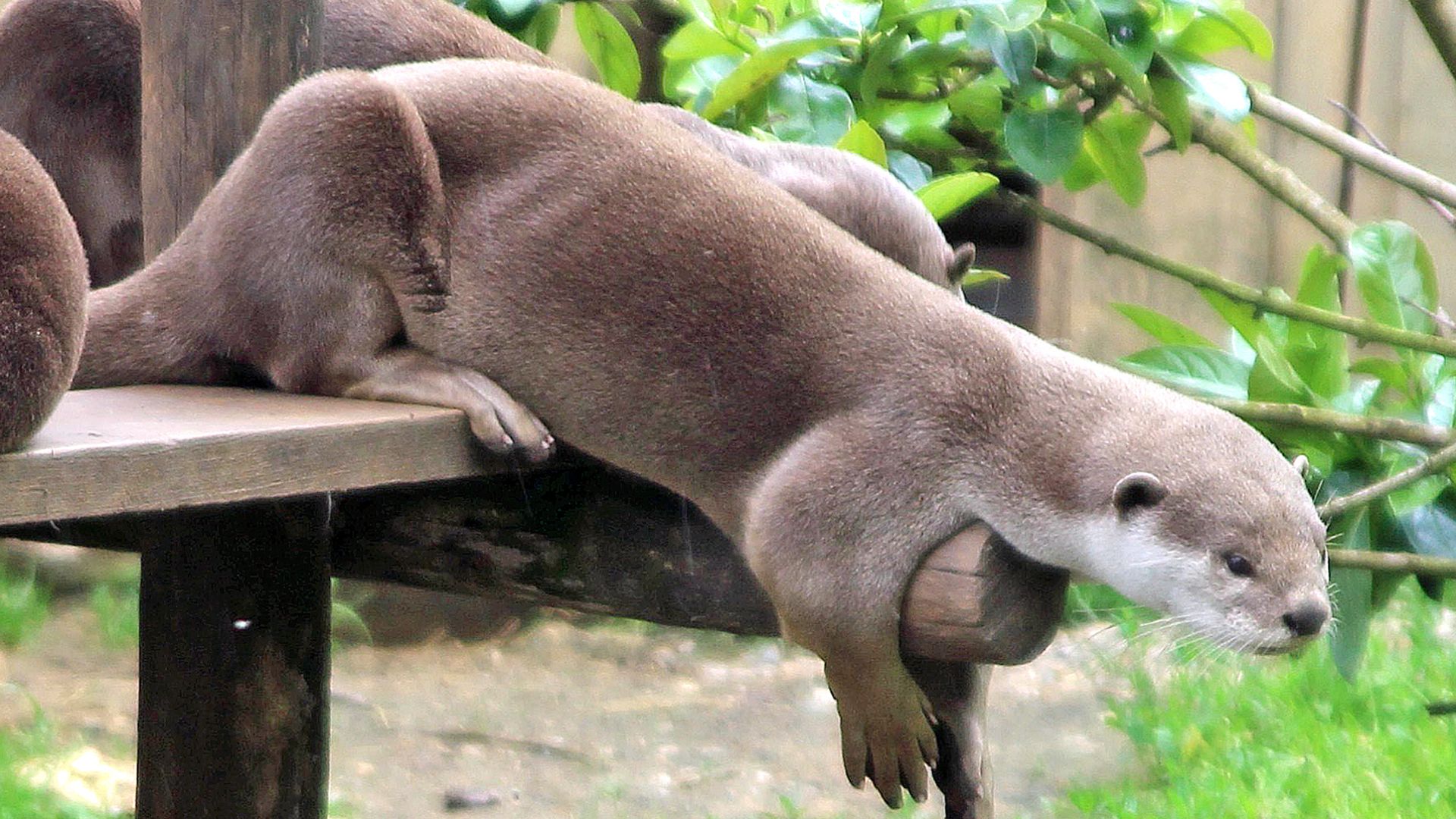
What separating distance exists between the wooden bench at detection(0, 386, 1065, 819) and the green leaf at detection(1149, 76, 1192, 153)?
941 millimetres

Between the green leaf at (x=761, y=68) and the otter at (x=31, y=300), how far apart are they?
3.86 ft

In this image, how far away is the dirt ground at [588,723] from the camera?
4.06m

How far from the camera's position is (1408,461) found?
2.64m

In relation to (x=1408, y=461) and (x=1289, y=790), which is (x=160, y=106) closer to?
(x=1408, y=461)

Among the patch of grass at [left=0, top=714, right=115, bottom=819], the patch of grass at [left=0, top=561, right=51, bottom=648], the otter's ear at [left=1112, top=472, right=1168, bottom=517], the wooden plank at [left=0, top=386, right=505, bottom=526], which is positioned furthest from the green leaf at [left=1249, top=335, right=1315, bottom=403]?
the patch of grass at [left=0, top=561, right=51, bottom=648]

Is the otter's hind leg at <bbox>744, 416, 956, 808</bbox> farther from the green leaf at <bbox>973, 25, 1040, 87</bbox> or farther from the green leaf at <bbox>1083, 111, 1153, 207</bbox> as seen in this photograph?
the green leaf at <bbox>1083, 111, 1153, 207</bbox>

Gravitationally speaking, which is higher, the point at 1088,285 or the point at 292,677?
the point at 292,677

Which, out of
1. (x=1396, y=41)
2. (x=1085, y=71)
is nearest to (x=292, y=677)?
(x=1085, y=71)

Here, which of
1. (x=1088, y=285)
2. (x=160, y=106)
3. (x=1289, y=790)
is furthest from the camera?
(x=1088, y=285)

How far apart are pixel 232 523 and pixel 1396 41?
399 cm

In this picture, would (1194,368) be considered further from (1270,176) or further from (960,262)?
(960,262)

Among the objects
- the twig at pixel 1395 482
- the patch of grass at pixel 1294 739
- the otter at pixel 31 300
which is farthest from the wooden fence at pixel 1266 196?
the otter at pixel 31 300

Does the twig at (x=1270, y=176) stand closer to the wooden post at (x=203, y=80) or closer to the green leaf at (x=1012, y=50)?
the green leaf at (x=1012, y=50)

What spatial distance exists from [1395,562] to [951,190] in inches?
32.2
